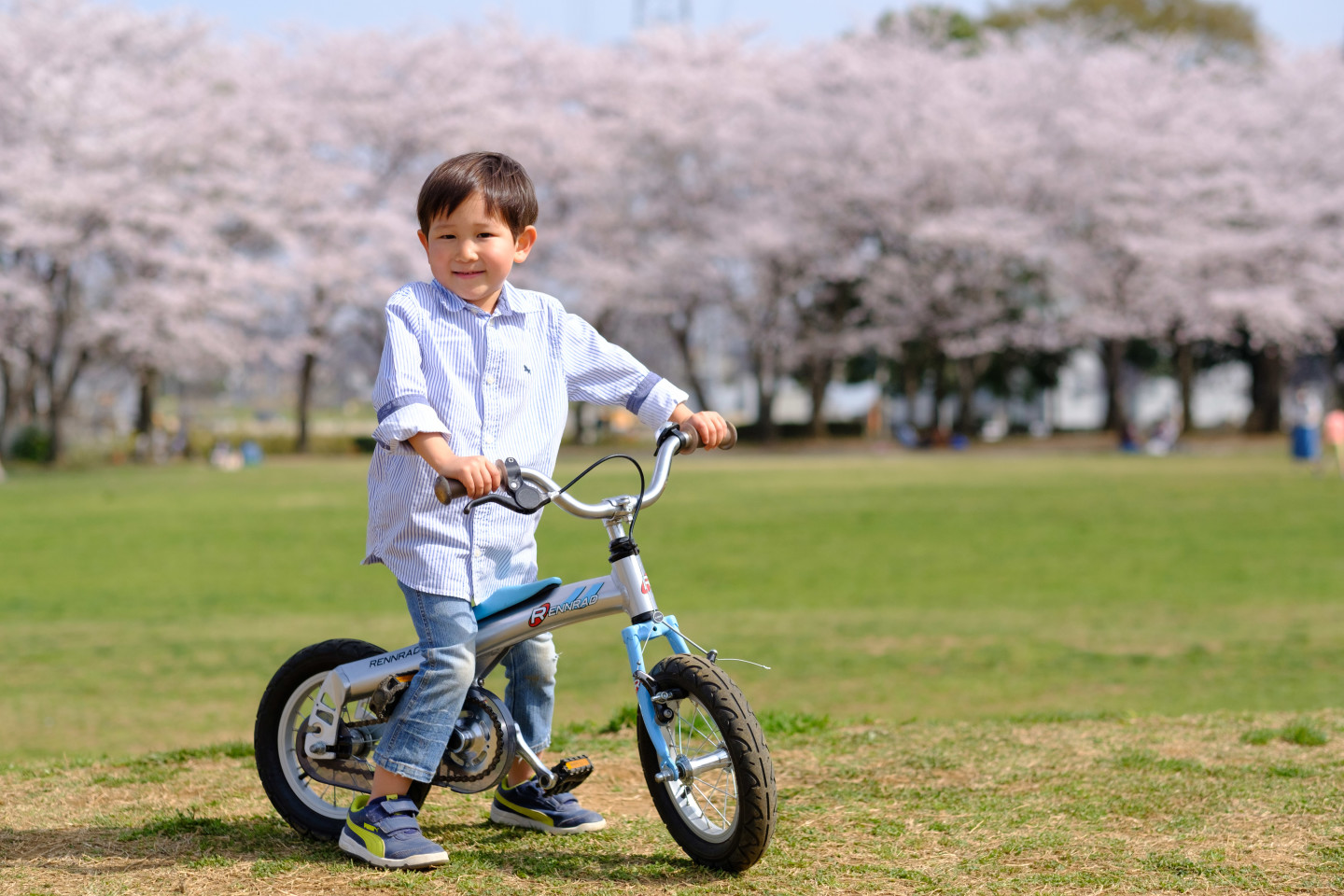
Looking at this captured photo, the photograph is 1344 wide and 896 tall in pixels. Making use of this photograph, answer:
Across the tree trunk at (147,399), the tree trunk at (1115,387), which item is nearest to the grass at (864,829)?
the tree trunk at (147,399)

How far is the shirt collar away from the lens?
358 centimetres

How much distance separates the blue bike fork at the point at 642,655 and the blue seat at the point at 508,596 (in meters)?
0.26

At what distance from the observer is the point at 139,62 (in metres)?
38.0

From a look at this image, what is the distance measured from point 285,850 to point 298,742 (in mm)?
340

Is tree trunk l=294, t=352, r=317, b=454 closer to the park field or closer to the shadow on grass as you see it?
the park field

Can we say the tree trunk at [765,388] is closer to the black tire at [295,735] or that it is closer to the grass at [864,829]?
the grass at [864,829]

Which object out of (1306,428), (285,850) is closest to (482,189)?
(285,850)

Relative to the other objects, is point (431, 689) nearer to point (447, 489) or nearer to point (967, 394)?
point (447, 489)

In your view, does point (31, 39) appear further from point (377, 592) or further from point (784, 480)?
point (377, 592)

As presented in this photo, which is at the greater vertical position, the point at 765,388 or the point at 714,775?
the point at 765,388

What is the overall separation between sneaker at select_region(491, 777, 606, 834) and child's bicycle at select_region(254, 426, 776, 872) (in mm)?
126

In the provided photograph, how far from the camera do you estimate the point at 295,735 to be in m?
3.97

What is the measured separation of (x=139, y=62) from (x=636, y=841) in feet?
128

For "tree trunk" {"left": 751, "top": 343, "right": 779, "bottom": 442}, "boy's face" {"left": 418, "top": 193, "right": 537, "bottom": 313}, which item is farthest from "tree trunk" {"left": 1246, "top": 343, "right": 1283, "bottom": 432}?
"boy's face" {"left": 418, "top": 193, "right": 537, "bottom": 313}
